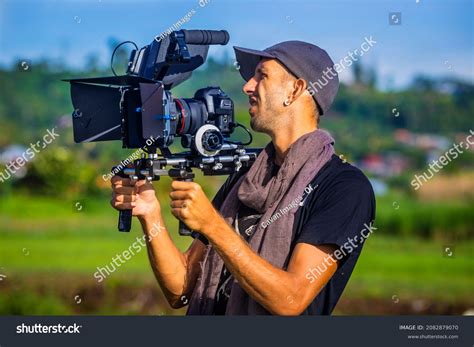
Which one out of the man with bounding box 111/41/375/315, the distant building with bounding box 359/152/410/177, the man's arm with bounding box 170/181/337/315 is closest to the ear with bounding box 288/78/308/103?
the man with bounding box 111/41/375/315

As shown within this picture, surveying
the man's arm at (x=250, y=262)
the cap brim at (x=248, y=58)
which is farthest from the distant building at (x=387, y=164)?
the man's arm at (x=250, y=262)

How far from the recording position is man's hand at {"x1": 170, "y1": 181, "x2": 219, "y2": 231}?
363 centimetres

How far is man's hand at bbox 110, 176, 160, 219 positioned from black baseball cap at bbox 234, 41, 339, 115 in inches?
24.4

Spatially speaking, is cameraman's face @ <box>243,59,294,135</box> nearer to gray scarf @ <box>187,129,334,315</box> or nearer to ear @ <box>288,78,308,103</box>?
ear @ <box>288,78,308,103</box>

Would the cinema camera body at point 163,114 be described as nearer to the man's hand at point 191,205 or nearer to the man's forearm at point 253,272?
the man's hand at point 191,205

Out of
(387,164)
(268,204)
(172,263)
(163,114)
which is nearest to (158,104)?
(163,114)

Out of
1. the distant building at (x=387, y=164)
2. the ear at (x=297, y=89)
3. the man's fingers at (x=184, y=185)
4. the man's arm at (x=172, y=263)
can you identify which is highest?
the ear at (x=297, y=89)

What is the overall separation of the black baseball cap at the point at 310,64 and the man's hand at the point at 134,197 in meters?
0.62

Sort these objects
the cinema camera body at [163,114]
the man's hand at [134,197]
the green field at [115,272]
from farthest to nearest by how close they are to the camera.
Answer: the green field at [115,272] < the man's hand at [134,197] < the cinema camera body at [163,114]

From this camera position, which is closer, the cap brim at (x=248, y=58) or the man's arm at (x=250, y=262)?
the man's arm at (x=250, y=262)

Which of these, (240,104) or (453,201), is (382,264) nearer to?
(453,201)

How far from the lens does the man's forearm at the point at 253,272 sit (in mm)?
3670

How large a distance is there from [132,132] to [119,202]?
10.2 inches

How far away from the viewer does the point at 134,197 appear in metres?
3.96
